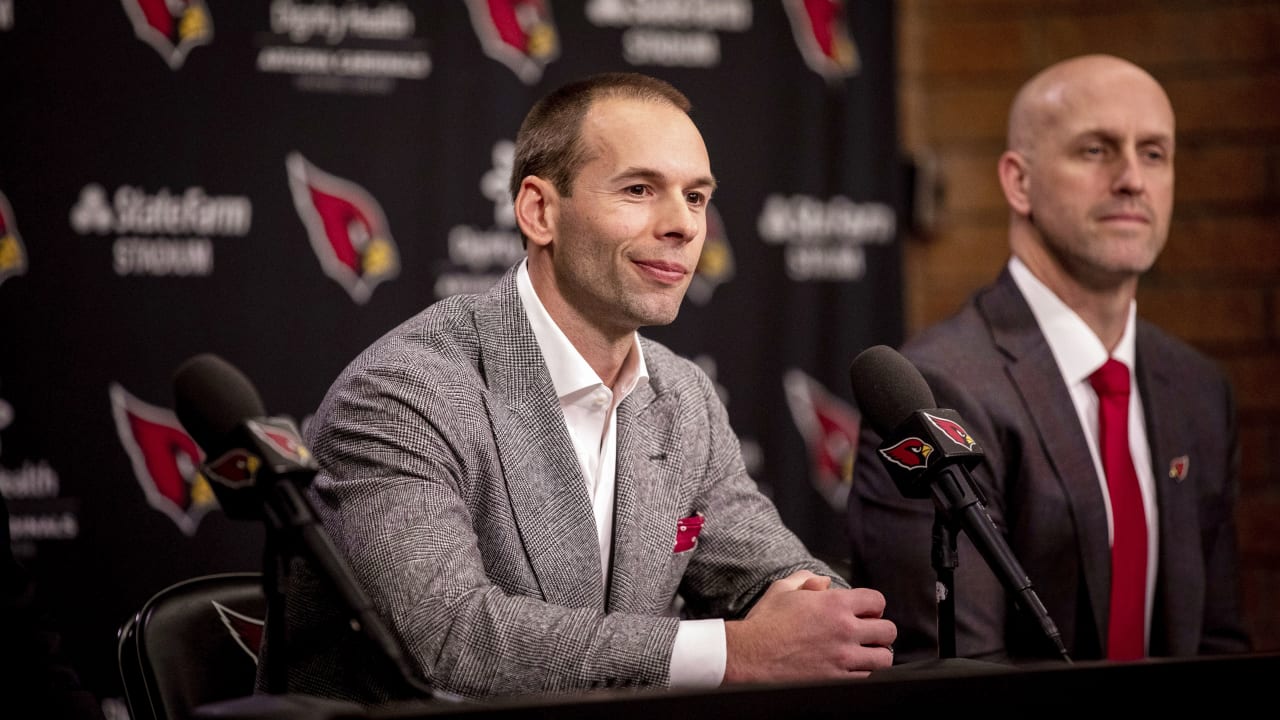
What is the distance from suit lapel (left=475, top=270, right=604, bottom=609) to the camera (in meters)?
1.86

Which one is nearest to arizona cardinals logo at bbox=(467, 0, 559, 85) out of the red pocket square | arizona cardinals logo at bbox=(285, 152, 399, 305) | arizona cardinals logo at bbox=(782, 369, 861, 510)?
arizona cardinals logo at bbox=(285, 152, 399, 305)

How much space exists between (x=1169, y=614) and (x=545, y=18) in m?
2.05

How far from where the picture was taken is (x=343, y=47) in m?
3.13

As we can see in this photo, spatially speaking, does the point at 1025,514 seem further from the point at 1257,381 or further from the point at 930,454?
the point at 1257,381

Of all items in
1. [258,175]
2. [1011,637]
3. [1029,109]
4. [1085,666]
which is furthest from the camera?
[258,175]

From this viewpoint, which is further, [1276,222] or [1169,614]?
[1276,222]

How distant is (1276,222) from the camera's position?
11.7 feet

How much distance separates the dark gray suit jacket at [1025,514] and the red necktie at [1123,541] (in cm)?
5

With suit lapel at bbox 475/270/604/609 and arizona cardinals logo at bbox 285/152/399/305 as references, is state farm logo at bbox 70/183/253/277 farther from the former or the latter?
suit lapel at bbox 475/270/604/609

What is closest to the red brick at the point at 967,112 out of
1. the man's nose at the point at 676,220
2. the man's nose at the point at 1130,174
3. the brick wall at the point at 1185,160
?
the brick wall at the point at 1185,160

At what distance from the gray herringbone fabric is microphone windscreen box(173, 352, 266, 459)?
1.16 feet

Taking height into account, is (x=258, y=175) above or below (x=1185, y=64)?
below

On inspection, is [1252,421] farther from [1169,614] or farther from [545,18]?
[545,18]

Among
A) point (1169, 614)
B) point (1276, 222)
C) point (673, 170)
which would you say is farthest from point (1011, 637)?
point (1276, 222)
